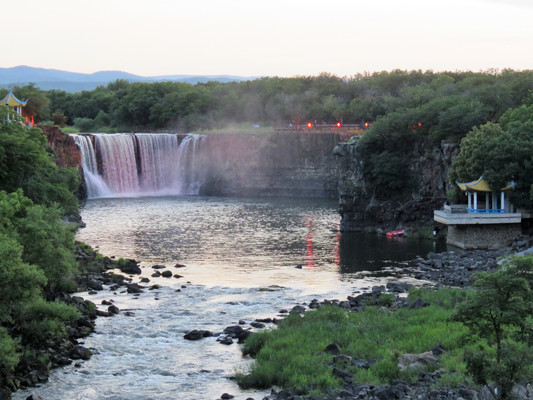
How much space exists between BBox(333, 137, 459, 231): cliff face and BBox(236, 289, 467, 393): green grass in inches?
1158

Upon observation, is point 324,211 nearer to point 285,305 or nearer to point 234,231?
point 234,231

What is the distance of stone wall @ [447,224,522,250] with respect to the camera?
54.0 metres

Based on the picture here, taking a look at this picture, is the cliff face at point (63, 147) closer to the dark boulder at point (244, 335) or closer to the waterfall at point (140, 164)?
the waterfall at point (140, 164)

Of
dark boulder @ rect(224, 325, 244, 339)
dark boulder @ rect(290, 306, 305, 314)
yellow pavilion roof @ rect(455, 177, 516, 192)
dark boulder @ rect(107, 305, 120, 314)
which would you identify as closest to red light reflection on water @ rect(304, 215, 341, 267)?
yellow pavilion roof @ rect(455, 177, 516, 192)

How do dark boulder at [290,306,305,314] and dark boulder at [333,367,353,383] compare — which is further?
dark boulder at [290,306,305,314]

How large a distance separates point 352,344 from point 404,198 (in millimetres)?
38214

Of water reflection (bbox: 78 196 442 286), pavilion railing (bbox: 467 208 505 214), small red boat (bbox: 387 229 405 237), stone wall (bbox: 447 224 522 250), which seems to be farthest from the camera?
small red boat (bbox: 387 229 405 237)

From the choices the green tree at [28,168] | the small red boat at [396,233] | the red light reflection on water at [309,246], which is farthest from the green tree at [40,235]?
the small red boat at [396,233]

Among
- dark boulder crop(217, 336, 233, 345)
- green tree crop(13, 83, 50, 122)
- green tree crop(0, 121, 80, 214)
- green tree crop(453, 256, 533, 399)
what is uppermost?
green tree crop(13, 83, 50, 122)

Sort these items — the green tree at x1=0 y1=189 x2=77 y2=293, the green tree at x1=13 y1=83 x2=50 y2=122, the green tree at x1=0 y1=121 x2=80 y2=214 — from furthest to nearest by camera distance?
1. the green tree at x1=13 y1=83 x2=50 y2=122
2. the green tree at x1=0 y1=121 x2=80 y2=214
3. the green tree at x1=0 y1=189 x2=77 y2=293

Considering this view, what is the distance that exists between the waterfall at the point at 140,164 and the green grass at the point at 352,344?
66043 mm

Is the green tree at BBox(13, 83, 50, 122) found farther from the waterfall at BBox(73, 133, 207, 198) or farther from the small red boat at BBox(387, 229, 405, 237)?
the small red boat at BBox(387, 229, 405, 237)

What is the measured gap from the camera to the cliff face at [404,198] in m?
64.8

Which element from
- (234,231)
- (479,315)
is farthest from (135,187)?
(479,315)
